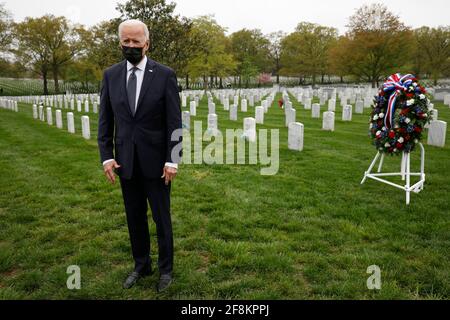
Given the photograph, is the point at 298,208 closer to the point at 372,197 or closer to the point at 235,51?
the point at 372,197

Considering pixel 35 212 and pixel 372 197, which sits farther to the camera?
pixel 372 197

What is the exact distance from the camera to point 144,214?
347 centimetres

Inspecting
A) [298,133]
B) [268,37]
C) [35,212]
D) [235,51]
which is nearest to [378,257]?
[35,212]

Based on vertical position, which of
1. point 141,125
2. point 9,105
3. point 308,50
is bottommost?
point 141,125

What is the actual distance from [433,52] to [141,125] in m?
56.7

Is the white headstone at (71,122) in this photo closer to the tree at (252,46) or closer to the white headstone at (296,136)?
the white headstone at (296,136)

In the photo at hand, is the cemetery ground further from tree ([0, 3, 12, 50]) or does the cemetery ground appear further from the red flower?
tree ([0, 3, 12, 50])

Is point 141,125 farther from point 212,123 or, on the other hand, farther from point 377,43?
point 377,43

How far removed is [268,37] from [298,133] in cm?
6686

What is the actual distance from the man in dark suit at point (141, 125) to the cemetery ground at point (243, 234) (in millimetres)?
692

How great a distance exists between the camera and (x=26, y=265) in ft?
12.3

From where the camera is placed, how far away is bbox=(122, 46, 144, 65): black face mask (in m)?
2.95

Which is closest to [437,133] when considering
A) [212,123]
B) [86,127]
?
[212,123]
